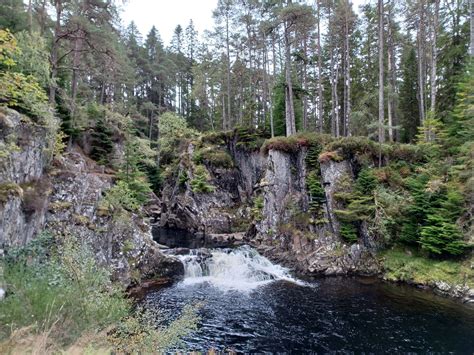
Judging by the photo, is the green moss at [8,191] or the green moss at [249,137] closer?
the green moss at [8,191]

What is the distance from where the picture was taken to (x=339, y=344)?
9.88m

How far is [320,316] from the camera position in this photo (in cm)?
1191

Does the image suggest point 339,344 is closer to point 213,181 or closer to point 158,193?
point 213,181

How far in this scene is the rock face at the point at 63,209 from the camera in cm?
959

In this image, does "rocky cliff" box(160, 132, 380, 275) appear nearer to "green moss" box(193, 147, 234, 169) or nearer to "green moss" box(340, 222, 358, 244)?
"green moss" box(193, 147, 234, 169)

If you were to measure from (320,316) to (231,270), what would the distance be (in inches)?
262

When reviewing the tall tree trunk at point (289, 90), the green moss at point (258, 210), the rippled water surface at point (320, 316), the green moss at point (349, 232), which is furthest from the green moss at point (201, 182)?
the green moss at point (349, 232)

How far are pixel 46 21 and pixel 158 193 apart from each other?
23888 millimetres

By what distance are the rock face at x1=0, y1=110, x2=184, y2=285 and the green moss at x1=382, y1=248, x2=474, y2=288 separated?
12.1 metres

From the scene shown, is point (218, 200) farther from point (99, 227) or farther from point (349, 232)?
point (99, 227)

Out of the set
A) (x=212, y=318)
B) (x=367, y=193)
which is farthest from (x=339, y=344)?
(x=367, y=193)

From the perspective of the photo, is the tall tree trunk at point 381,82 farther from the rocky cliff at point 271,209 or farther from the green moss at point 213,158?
the green moss at point 213,158

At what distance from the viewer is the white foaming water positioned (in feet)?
53.6

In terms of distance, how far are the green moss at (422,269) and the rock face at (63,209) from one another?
39.6 feet
